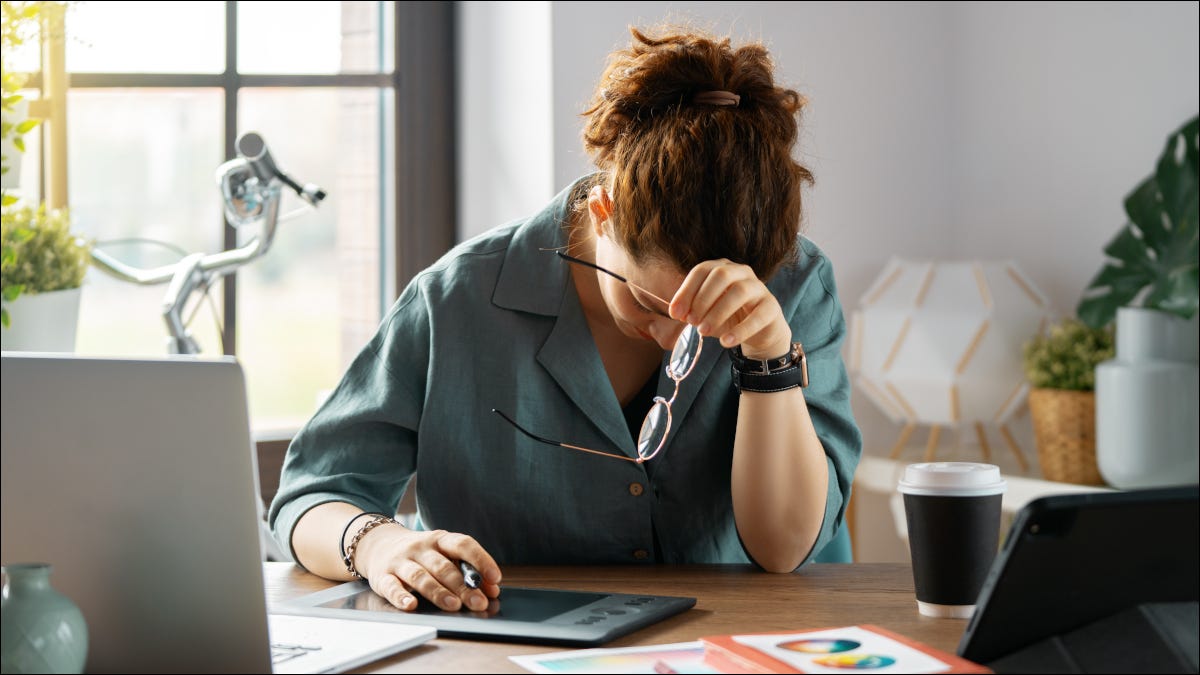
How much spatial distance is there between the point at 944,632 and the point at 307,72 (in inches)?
82.8

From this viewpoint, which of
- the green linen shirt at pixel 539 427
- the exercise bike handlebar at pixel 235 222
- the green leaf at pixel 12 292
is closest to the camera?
the green linen shirt at pixel 539 427

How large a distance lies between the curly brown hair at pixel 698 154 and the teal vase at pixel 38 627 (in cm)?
64

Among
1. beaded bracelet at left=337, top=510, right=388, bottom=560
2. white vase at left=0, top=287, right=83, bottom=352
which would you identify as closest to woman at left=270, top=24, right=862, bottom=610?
beaded bracelet at left=337, top=510, right=388, bottom=560

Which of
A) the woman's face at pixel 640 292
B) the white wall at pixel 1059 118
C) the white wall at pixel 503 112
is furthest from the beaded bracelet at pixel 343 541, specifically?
the white wall at pixel 1059 118

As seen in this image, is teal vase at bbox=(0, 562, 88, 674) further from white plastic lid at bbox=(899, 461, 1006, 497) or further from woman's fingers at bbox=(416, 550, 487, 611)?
white plastic lid at bbox=(899, 461, 1006, 497)

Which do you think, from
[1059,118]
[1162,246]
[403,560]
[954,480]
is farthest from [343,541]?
[1059,118]

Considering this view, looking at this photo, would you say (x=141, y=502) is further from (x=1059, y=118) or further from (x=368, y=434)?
(x=1059, y=118)

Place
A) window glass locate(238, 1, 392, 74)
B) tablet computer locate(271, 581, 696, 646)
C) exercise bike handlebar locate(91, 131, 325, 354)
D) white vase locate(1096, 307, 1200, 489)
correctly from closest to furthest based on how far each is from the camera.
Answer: tablet computer locate(271, 581, 696, 646)
exercise bike handlebar locate(91, 131, 325, 354)
white vase locate(1096, 307, 1200, 489)
window glass locate(238, 1, 392, 74)

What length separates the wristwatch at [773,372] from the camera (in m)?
1.35

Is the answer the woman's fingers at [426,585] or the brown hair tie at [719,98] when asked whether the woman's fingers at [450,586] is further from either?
the brown hair tie at [719,98]

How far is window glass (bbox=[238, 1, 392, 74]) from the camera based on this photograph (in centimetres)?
272

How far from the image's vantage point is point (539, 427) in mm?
1464

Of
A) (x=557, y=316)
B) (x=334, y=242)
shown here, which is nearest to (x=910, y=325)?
(x=334, y=242)

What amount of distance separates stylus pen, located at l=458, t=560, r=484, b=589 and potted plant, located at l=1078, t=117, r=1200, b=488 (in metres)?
1.73
